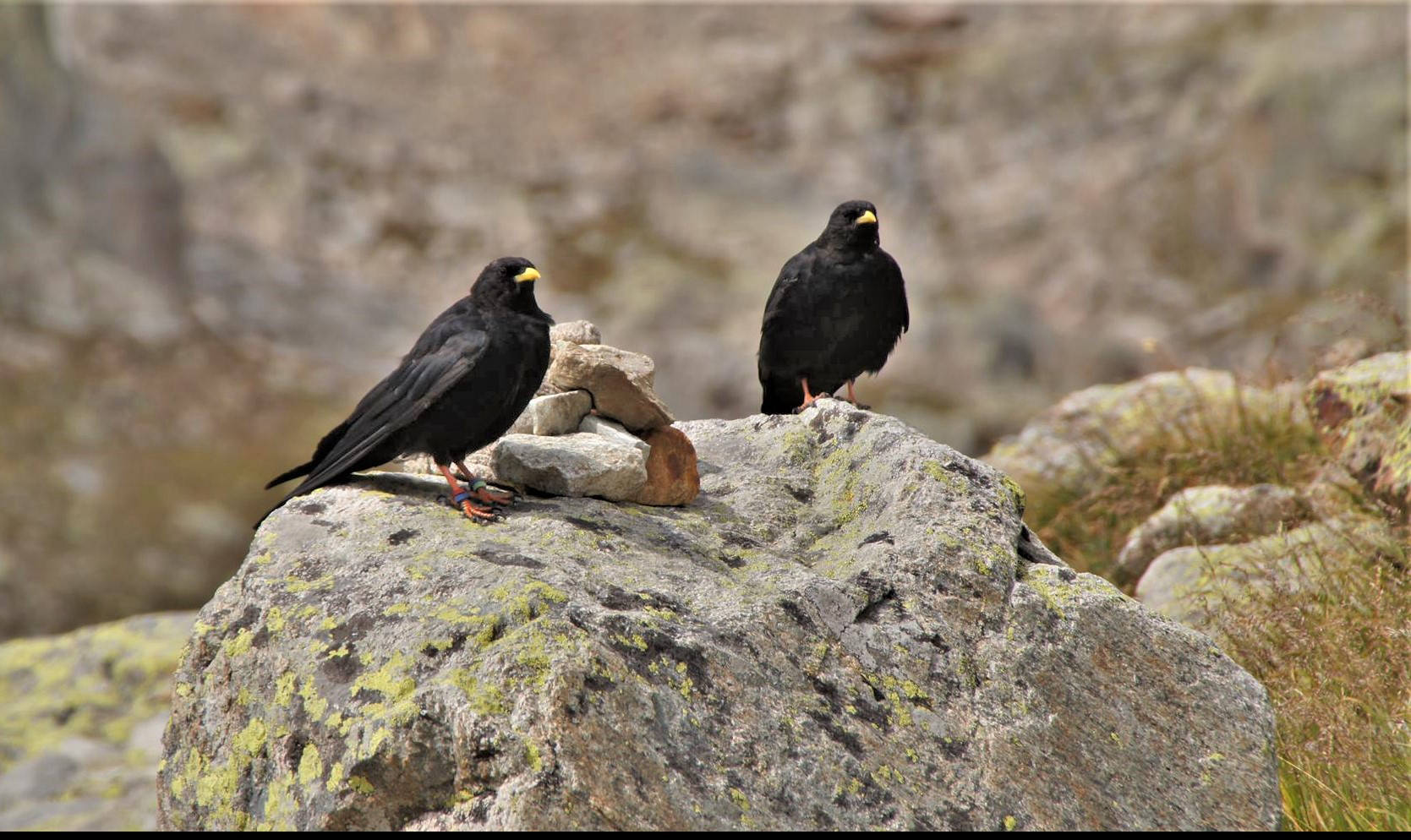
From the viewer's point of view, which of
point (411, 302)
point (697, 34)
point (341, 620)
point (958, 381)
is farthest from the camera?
point (697, 34)

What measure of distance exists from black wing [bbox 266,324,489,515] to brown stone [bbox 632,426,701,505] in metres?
0.98

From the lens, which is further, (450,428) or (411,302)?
(411,302)

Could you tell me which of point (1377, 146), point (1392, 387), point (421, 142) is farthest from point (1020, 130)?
point (1392, 387)

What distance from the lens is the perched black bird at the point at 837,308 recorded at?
8.18 metres

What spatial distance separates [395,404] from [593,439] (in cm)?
94

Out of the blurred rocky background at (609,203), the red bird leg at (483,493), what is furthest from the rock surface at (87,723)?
the blurred rocky background at (609,203)

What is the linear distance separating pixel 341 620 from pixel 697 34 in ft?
123

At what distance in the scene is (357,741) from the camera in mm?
3934

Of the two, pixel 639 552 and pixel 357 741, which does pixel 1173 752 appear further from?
pixel 357 741

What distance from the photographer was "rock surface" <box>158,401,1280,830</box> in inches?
153

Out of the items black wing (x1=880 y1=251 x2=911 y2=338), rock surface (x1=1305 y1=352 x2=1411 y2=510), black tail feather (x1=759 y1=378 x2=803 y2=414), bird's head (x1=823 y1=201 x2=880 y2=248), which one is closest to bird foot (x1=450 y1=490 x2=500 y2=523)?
black tail feather (x1=759 y1=378 x2=803 y2=414)

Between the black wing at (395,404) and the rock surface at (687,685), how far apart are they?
220 millimetres

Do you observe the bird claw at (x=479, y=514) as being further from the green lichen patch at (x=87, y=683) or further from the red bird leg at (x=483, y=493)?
the green lichen patch at (x=87, y=683)

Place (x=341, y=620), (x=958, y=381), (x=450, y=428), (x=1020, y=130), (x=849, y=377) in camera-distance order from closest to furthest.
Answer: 1. (x=341, y=620)
2. (x=450, y=428)
3. (x=849, y=377)
4. (x=958, y=381)
5. (x=1020, y=130)
